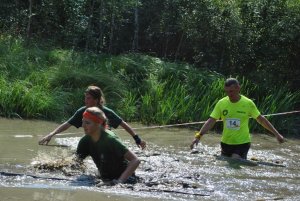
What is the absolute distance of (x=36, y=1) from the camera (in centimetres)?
1947

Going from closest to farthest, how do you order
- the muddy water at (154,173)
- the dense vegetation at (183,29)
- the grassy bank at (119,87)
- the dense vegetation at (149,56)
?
the muddy water at (154,173)
the grassy bank at (119,87)
the dense vegetation at (149,56)
the dense vegetation at (183,29)

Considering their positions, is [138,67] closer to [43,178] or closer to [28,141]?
[28,141]

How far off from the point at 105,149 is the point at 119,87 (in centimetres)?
770

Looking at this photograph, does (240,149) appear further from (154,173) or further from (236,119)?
(154,173)

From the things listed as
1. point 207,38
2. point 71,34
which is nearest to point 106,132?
point 207,38

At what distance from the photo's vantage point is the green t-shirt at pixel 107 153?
6.98 meters

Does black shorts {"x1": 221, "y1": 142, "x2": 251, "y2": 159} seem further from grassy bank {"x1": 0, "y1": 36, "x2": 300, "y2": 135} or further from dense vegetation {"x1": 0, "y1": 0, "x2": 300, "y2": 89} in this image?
dense vegetation {"x1": 0, "y1": 0, "x2": 300, "y2": 89}

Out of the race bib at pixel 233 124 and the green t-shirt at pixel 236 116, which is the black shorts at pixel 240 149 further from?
the race bib at pixel 233 124

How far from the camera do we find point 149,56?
1688cm

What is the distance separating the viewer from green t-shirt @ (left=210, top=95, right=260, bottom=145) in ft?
31.8

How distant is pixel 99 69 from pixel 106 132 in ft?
27.7

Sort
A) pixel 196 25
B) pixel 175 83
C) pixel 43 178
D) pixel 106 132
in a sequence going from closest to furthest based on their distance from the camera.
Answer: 1. pixel 106 132
2. pixel 43 178
3. pixel 175 83
4. pixel 196 25

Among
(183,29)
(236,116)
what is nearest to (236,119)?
(236,116)

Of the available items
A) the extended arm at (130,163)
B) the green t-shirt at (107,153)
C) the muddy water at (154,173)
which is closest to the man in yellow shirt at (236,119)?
the muddy water at (154,173)
